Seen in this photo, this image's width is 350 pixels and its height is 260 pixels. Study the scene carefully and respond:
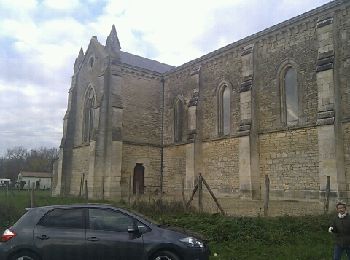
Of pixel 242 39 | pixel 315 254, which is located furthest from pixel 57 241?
pixel 242 39

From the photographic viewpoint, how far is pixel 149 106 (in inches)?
1152

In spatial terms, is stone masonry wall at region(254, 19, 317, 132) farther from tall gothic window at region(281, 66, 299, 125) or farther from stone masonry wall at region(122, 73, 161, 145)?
stone masonry wall at region(122, 73, 161, 145)

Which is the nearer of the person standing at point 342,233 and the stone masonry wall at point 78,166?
the person standing at point 342,233

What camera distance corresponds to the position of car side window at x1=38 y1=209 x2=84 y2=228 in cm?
765

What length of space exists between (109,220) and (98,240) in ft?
1.55

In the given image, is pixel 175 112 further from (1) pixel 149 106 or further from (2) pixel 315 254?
(2) pixel 315 254

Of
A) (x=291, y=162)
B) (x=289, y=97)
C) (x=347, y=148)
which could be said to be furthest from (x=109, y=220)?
(x=289, y=97)

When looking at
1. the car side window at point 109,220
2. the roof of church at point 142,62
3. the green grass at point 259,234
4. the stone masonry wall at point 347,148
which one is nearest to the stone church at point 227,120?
the stone masonry wall at point 347,148

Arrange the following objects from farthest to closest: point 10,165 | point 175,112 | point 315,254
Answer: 1. point 10,165
2. point 175,112
3. point 315,254

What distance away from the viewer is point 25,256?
7.34 m

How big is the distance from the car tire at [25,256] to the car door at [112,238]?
108 cm

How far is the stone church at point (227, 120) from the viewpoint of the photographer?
1814 centimetres

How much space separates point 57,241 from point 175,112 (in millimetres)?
21742

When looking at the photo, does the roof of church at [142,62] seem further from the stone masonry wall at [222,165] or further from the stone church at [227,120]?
the stone masonry wall at [222,165]
